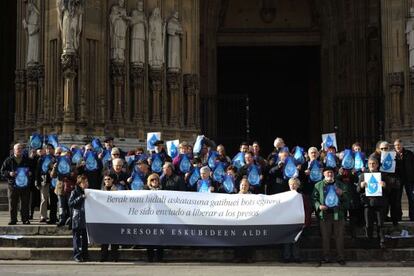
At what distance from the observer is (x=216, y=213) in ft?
39.0

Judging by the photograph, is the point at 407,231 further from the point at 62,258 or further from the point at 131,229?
the point at 62,258

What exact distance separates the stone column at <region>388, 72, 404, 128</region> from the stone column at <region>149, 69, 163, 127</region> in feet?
22.2

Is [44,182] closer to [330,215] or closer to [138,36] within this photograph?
[330,215]

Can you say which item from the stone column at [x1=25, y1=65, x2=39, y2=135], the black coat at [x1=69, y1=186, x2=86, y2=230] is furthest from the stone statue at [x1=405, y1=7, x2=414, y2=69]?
the black coat at [x1=69, y1=186, x2=86, y2=230]

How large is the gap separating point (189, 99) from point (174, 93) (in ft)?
1.88

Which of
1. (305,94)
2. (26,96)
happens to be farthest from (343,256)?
(305,94)

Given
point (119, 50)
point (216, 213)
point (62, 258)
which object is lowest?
point (62, 258)

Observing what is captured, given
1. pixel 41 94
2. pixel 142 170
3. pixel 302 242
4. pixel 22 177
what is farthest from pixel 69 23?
→ pixel 302 242

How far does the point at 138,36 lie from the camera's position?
18453 mm

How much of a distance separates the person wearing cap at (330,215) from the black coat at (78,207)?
4.24m

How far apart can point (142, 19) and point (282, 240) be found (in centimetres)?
917

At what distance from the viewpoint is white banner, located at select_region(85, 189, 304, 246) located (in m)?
11.8

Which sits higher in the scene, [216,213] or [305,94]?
[305,94]

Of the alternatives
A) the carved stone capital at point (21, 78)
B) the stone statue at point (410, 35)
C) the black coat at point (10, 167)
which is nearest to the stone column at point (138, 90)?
the carved stone capital at point (21, 78)
